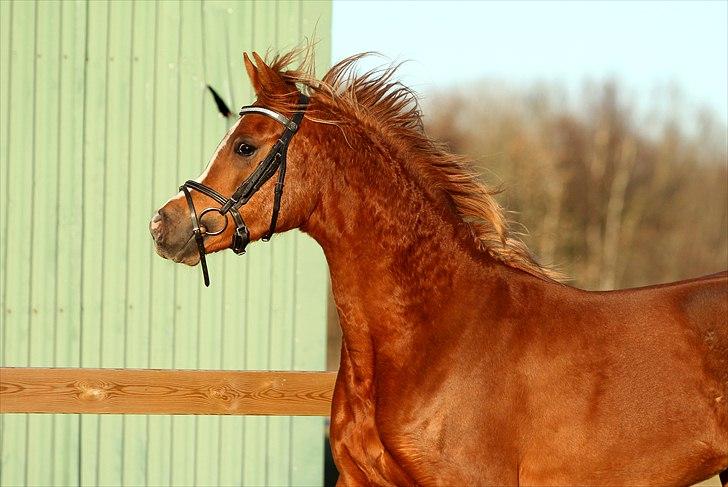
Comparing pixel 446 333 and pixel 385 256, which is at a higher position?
pixel 385 256

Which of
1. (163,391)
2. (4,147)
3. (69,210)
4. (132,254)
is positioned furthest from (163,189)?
(163,391)

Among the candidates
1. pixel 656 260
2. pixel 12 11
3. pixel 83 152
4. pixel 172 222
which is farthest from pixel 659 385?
pixel 656 260

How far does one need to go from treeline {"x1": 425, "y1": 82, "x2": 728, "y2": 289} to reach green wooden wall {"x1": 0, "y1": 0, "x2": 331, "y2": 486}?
2042 centimetres

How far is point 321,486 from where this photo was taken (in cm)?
641

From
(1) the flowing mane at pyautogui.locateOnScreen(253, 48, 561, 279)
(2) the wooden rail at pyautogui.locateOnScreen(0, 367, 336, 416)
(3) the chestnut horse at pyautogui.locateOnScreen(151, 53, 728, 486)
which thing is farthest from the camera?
(2) the wooden rail at pyautogui.locateOnScreen(0, 367, 336, 416)

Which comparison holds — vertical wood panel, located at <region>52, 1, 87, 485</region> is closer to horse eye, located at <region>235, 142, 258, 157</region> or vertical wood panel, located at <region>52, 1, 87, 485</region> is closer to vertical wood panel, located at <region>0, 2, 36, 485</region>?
vertical wood panel, located at <region>0, 2, 36, 485</region>

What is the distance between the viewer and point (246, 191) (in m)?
3.63

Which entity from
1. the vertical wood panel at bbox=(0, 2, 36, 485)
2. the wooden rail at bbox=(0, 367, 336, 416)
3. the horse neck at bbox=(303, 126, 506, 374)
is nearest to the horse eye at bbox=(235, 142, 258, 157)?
the horse neck at bbox=(303, 126, 506, 374)

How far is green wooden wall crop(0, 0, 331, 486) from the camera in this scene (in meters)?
6.22

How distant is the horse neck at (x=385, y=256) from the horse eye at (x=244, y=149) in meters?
0.30

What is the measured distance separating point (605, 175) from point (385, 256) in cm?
3044

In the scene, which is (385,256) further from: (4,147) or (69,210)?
(4,147)

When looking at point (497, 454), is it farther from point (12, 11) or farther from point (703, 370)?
point (12, 11)

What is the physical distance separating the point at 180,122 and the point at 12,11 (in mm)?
1260
